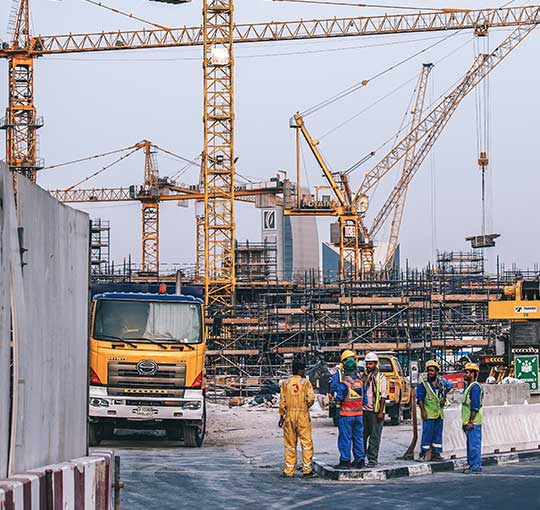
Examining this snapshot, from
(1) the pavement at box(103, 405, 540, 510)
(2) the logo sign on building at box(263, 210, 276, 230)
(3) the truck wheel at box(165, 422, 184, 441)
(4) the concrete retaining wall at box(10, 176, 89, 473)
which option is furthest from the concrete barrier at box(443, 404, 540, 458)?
(2) the logo sign on building at box(263, 210, 276, 230)

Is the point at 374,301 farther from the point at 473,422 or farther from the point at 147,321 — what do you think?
the point at 473,422

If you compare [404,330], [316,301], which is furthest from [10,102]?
[404,330]

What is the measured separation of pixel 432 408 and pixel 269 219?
474 ft

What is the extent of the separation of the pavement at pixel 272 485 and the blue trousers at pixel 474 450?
24 cm

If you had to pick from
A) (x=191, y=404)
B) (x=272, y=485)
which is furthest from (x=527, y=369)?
(x=272, y=485)

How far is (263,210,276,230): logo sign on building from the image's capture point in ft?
527

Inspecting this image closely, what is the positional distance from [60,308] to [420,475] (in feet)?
33.9

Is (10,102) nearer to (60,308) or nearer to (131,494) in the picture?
(131,494)

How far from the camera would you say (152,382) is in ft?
70.1

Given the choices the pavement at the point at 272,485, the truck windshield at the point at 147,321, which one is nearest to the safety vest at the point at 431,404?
the pavement at the point at 272,485

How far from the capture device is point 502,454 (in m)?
20.0

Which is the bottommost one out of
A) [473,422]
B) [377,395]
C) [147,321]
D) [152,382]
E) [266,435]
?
[266,435]

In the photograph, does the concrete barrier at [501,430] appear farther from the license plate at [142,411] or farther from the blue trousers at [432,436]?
the license plate at [142,411]

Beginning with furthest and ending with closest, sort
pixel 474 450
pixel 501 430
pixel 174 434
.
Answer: pixel 174 434, pixel 501 430, pixel 474 450
